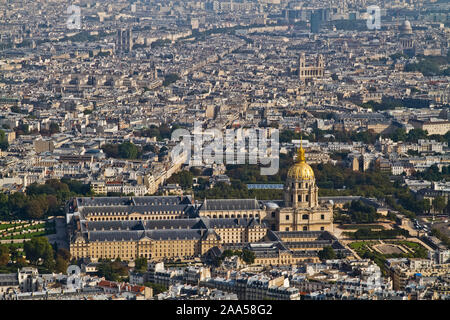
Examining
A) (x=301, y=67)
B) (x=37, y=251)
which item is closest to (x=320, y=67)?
(x=301, y=67)

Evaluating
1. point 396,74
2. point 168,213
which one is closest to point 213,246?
point 168,213

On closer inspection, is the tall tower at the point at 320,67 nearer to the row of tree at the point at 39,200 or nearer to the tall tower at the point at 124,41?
the tall tower at the point at 124,41

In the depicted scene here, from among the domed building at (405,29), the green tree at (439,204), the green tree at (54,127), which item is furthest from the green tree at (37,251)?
the domed building at (405,29)

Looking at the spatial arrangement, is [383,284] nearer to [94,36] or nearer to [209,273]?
[209,273]

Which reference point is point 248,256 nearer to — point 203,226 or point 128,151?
point 203,226

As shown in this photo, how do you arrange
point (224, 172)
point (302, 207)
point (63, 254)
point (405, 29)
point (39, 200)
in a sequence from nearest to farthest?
point (63, 254) → point (302, 207) → point (39, 200) → point (224, 172) → point (405, 29)

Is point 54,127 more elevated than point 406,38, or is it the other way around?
point 406,38

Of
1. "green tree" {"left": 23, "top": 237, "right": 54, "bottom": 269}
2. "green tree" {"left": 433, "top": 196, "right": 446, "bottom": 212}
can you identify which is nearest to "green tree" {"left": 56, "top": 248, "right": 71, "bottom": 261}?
"green tree" {"left": 23, "top": 237, "right": 54, "bottom": 269}

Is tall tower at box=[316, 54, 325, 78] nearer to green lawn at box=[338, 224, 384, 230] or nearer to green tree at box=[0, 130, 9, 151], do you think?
green tree at box=[0, 130, 9, 151]
